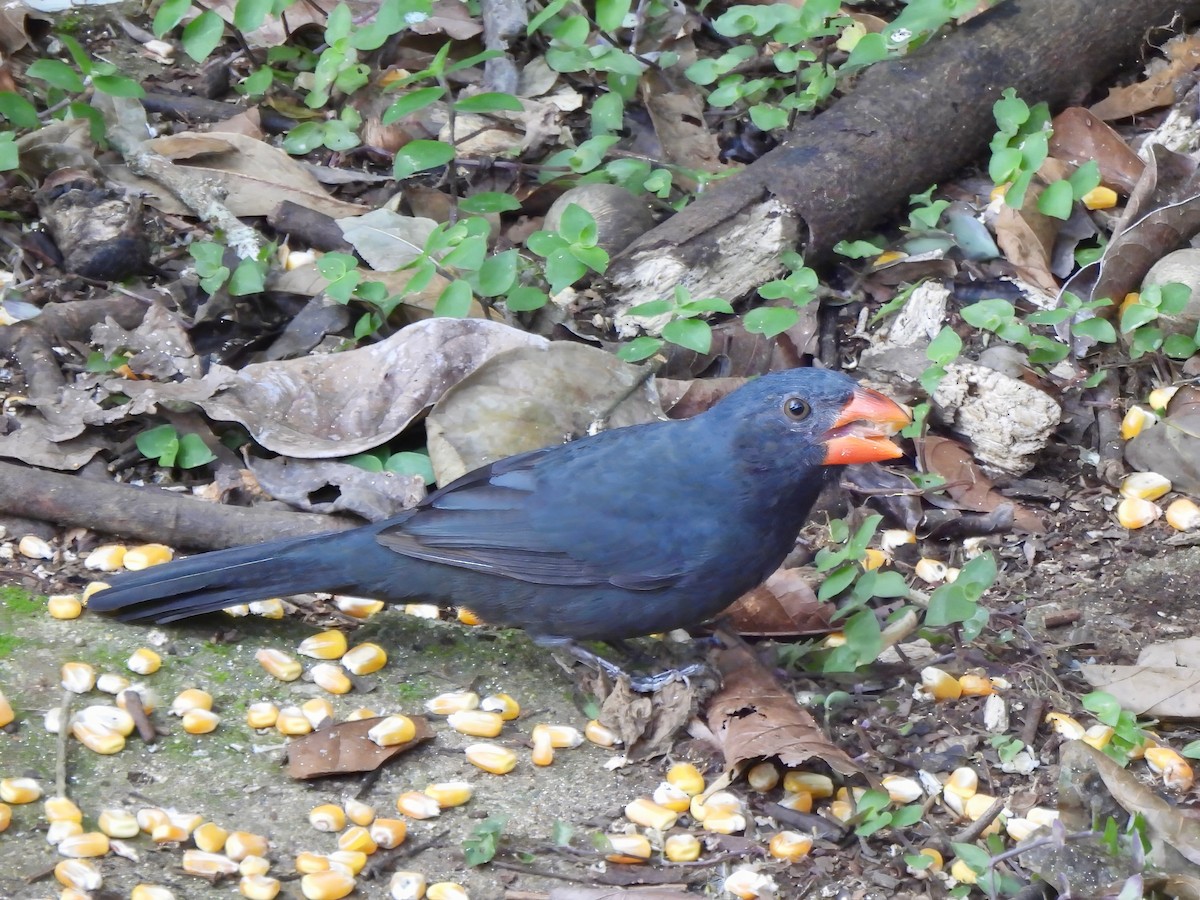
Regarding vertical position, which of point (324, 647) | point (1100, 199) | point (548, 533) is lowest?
point (324, 647)

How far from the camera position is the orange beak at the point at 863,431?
11.8 ft

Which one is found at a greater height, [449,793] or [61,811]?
[61,811]

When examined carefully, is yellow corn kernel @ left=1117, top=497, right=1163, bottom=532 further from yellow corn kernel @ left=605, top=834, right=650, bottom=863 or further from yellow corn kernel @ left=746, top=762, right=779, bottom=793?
yellow corn kernel @ left=605, top=834, right=650, bottom=863

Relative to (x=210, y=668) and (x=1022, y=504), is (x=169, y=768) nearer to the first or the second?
(x=210, y=668)

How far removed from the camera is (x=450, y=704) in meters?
3.67

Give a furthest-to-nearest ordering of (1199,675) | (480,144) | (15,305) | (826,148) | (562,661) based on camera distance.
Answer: (480,144) < (826,148) < (15,305) < (562,661) < (1199,675)

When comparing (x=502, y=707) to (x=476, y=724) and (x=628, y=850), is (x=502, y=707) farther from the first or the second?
(x=628, y=850)

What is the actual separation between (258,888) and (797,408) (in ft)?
5.87

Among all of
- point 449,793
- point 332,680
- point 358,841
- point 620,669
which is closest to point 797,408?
point 620,669

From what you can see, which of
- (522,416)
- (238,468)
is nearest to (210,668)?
(238,468)

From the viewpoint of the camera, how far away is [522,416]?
446cm

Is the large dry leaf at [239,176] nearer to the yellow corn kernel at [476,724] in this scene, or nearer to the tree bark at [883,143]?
the tree bark at [883,143]

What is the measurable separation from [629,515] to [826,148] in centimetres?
223

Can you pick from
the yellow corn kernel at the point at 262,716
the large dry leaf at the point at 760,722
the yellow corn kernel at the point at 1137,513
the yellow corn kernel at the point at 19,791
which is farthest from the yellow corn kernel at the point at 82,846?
the yellow corn kernel at the point at 1137,513
